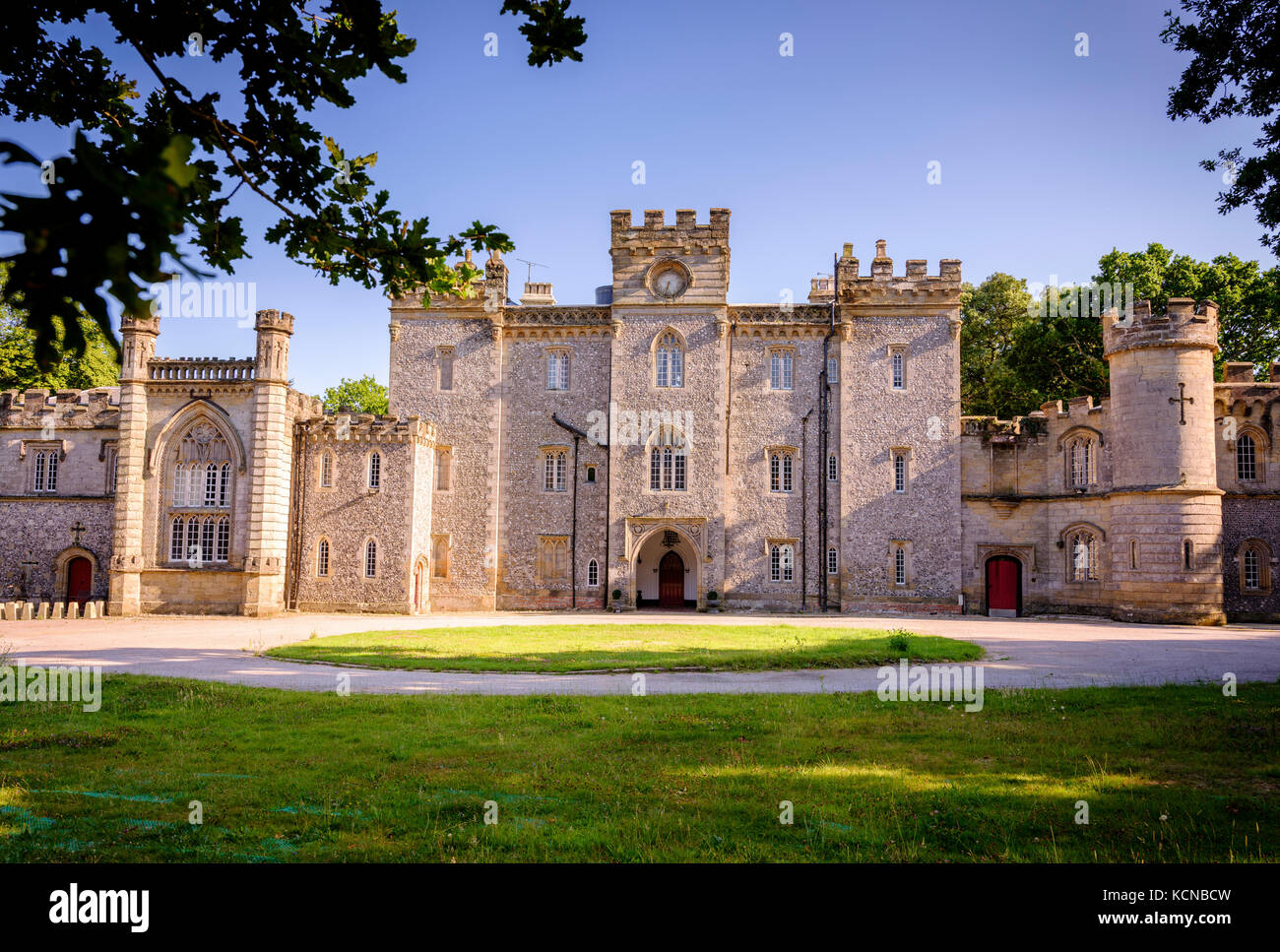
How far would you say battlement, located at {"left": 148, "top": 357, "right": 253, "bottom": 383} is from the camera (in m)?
33.3

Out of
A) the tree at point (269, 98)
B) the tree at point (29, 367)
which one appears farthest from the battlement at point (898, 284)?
the tree at point (29, 367)

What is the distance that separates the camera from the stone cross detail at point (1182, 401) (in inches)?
1260

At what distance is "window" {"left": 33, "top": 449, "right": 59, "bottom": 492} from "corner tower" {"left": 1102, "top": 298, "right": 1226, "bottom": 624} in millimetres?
44944

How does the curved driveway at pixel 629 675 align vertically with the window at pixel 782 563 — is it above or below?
below

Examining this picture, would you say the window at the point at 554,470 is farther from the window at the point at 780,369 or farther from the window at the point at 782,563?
the window at the point at 780,369

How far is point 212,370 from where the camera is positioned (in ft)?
109

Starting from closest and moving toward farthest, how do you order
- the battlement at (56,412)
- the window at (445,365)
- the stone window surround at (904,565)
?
the stone window surround at (904,565)
the battlement at (56,412)
the window at (445,365)

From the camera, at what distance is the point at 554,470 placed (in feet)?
124

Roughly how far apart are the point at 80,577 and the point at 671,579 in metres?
25.9

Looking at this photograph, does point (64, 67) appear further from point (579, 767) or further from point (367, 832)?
point (579, 767)

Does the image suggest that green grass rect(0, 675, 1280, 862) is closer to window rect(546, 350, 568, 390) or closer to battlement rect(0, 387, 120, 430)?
window rect(546, 350, 568, 390)

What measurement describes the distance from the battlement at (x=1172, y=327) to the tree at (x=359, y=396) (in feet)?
170

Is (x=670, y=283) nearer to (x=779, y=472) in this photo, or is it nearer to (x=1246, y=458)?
(x=779, y=472)

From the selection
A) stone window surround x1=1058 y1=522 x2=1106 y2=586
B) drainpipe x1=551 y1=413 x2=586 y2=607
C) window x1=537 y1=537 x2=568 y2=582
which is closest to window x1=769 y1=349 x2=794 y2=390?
drainpipe x1=551 y1=413 x2=586 y2=607
